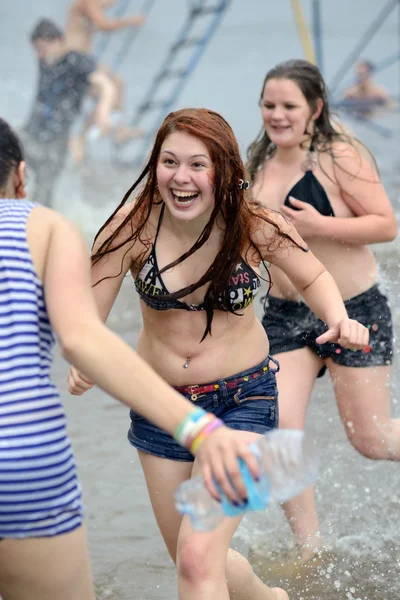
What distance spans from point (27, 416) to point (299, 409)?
2027 millimetres

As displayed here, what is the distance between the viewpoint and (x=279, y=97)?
4.16 m

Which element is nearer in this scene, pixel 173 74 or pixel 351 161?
pixel 351 161

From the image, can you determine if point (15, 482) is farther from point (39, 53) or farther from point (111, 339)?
point (39, 53)

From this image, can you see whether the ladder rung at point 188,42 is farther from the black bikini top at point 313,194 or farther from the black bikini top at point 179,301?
the black bikini top at point 179,301

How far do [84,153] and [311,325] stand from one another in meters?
9.78

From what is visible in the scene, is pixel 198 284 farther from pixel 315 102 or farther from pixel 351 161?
pixel 315 102

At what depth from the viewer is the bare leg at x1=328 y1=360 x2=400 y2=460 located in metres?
4.05

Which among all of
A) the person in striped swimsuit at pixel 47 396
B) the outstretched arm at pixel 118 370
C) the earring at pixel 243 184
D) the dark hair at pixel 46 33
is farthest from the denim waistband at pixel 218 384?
the dark hair at pixel 46 33

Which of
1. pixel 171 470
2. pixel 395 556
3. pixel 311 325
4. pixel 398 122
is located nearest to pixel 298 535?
pixel 395 556

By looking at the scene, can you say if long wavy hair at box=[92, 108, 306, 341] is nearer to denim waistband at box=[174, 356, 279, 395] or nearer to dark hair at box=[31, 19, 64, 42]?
denim waistband at box=[174, 356, 279, 395]

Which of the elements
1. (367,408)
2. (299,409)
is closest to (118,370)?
(299,409)

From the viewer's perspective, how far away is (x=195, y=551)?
2807 mm

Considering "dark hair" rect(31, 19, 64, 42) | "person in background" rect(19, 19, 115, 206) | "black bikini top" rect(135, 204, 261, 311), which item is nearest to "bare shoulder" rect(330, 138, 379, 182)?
"black bikini top" rect(135, 204, 261, 311)

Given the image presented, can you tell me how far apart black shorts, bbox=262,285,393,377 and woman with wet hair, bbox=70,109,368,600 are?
0.84 m
